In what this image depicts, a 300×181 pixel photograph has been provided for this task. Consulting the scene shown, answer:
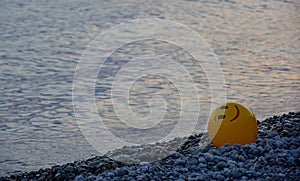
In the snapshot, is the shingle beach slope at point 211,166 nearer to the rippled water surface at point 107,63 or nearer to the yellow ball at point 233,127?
Result: the yellow ball at point 233,127

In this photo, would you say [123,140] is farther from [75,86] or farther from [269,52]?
[269,52]

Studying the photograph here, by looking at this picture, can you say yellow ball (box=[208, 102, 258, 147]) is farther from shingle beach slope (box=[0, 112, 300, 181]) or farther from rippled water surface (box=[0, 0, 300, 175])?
rippled water surface (box=[0, 0, 300, 175])

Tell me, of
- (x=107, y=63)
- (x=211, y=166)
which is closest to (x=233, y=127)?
(x=211, y=166)

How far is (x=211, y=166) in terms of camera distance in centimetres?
583

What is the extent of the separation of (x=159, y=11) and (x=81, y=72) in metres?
5.59

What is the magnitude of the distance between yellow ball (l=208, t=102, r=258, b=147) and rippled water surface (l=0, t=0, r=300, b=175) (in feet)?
6.48

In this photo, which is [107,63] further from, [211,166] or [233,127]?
[211,166]

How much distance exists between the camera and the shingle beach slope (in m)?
5.55

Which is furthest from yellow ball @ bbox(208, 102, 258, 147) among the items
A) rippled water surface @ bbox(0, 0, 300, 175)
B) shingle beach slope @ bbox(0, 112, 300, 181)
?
rippled water surface @ bbox(0, 0, 300, 175)

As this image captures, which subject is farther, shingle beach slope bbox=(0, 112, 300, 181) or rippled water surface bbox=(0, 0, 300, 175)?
rippled water surface bbox=(0, 0, 300, 175)

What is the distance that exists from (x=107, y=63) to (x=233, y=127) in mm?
5559

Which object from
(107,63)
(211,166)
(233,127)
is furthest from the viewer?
(107,63)

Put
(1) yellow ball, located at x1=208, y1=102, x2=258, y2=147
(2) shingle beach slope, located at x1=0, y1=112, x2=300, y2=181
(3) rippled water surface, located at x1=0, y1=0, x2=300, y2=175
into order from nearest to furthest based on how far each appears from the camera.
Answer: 1. (2) shingle beach slope, located at x1=0, y1=112, x2=300, y2=181
2. (1) yellow ball, located at x1=208, y1=102, x2=258, y2=147
3. (3) rippled water surface, located at x1=0, y1=0, x2=300, y2=175

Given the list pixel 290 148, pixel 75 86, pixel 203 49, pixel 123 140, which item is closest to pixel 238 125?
pixel 290 148
